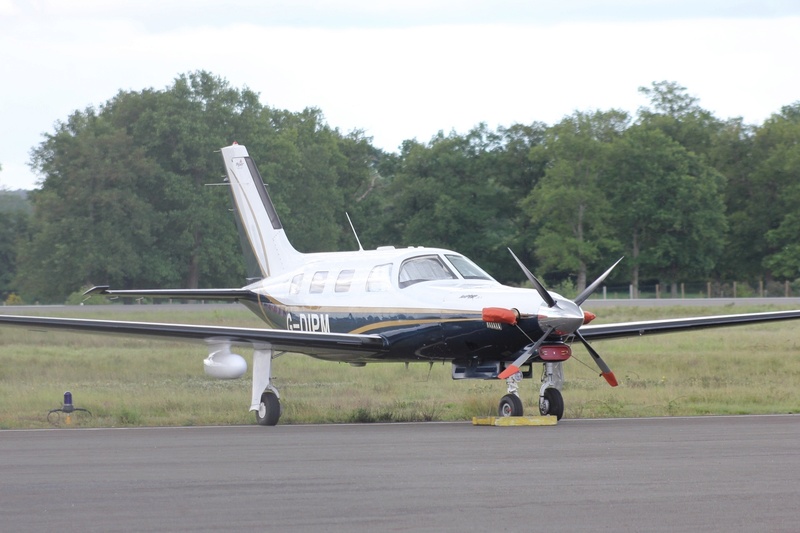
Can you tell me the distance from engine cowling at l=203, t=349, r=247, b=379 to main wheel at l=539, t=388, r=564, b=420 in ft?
15.5

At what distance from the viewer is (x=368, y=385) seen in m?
26.9

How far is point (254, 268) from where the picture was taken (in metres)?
24.8

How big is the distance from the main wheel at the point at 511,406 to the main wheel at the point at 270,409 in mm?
3607

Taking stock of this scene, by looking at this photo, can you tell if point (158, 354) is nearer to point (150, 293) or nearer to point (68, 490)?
point (150, 293)

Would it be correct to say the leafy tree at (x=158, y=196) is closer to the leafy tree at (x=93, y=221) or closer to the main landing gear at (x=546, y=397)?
the leafy tree at (x=93, y=221)

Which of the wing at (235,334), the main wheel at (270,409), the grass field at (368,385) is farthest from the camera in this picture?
the grass field at (368,385)

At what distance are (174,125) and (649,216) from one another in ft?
107

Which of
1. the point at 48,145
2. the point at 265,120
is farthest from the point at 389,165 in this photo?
the point at 48,145

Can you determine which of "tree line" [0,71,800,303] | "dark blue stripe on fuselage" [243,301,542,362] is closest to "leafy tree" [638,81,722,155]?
"tree line" [0,71,800,303]

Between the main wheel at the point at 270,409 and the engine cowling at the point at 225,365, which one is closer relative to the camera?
the engine cowling at the point at 225,365

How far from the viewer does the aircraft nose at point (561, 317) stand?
17.4 metres

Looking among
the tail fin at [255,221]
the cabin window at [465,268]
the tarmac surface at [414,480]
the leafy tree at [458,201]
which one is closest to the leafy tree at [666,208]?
the leafy tree at [458,201]

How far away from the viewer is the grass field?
814 inches

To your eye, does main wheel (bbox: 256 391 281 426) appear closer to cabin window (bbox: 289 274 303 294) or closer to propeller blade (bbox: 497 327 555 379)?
cabin window (bbox: 289 274 303 294)
